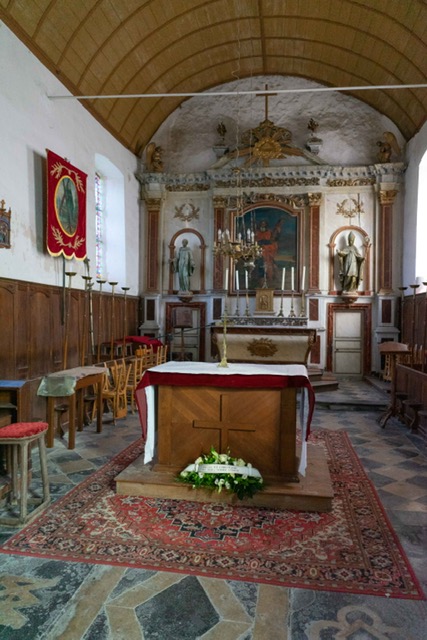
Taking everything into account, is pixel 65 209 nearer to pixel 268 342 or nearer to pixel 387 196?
pixel 268 342

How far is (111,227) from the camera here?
12281 mm

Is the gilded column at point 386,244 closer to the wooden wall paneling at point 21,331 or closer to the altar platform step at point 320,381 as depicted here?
the altar platform step at point 320,381

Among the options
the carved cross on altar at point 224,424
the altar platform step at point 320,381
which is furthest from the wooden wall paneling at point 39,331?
the altar platform step at point 320,381

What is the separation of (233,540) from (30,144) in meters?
7.04

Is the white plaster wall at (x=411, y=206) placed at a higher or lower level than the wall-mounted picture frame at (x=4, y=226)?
higher

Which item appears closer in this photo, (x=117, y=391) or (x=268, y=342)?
(x=117, y=391)

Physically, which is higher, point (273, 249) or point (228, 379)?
point (273, 249)

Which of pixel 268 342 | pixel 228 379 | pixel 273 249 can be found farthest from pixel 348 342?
pixel 228 379

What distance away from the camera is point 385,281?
12281 mm

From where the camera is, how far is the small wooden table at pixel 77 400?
574 centimetres

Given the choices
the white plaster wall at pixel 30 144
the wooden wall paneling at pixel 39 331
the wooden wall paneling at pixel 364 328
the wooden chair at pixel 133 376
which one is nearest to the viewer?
the white plaster wall at pixel 30 144

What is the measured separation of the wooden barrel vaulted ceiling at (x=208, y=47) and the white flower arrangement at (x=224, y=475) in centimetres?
640

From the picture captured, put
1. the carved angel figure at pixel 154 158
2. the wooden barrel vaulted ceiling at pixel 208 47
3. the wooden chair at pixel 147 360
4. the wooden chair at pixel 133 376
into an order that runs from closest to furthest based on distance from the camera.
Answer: the wooden chair at pixel 133 376, the wooden barrel vaulted ceiling at pixel 208 47, the wooden chair at pixel 147 360, the carved angel figure at pixel 154 158

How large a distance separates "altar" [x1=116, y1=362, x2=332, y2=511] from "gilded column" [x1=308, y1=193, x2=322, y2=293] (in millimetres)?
8210
